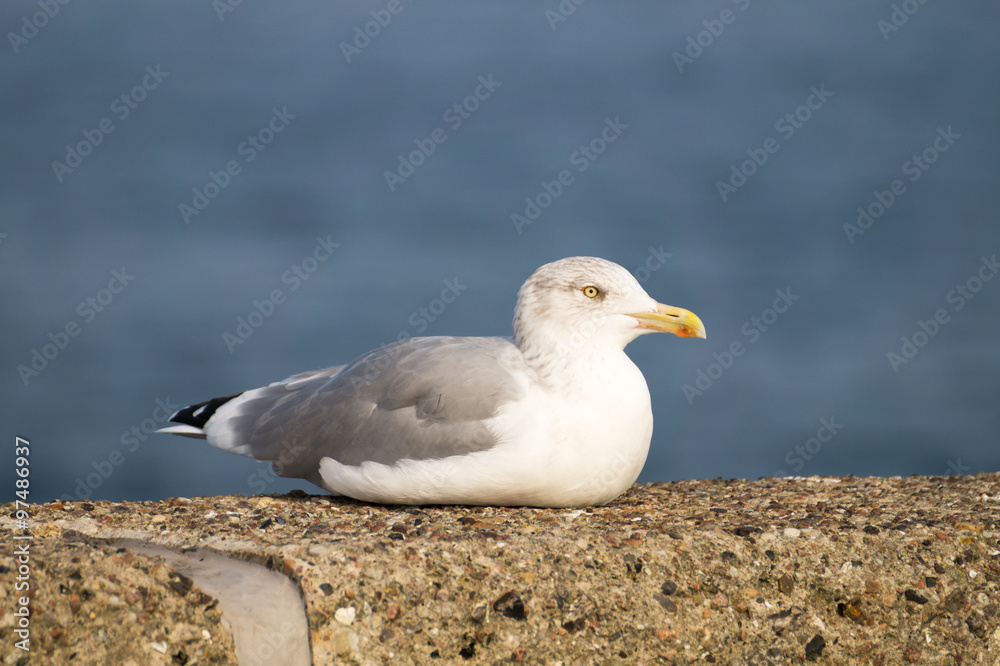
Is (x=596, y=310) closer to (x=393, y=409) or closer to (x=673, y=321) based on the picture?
(x=673, y=321)

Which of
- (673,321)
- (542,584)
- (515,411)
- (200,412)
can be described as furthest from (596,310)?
(200,412)

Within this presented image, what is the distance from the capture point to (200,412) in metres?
6.05

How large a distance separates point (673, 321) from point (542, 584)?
161 cm

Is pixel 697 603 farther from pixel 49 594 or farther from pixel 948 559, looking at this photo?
pixel 49 594

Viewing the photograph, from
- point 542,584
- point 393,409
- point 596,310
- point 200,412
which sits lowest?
point 542,584

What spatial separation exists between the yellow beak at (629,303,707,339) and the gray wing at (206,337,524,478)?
693 mm

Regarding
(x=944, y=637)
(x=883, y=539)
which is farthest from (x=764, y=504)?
(x=944, y=637)

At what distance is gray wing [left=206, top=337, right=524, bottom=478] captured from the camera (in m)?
4.92

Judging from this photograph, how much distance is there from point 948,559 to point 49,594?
3800 mm

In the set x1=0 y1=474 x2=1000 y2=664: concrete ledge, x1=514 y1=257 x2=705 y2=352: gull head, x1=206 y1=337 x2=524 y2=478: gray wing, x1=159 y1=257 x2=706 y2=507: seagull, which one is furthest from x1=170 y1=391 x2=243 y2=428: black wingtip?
x1=514 y1=257 x2=705 y2=352: gull head

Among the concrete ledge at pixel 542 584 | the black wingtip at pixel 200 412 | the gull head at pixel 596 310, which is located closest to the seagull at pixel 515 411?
the gull head at pixel 596 310

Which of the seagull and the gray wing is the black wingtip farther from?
the seagull

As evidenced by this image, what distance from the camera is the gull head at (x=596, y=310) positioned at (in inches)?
198

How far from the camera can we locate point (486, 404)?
489 centimetres
